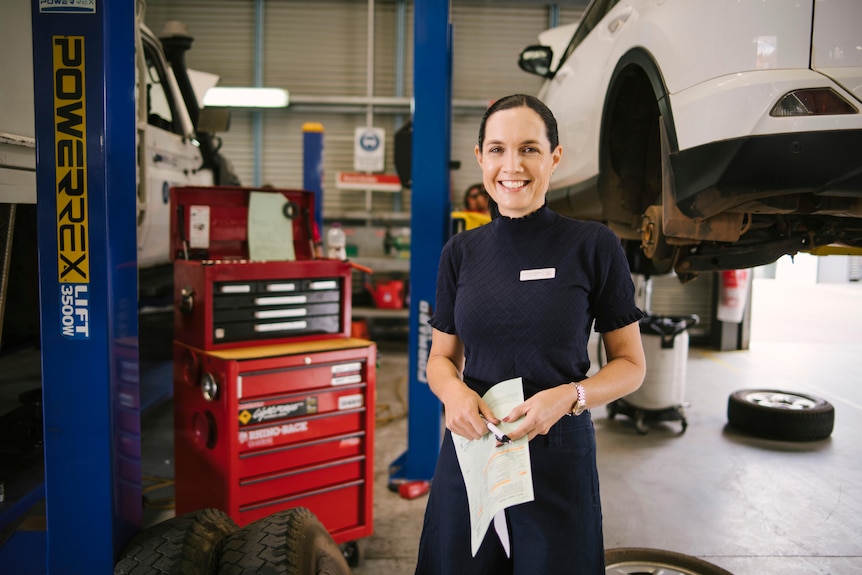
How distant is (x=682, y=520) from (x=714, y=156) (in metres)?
1.90

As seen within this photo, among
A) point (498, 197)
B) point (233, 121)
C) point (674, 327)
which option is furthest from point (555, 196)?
point (233, 121)

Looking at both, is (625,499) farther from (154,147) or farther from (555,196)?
(154,147)

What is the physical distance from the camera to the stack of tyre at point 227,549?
5.62 ft

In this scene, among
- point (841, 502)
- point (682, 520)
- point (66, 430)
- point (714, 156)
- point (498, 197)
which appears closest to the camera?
point (498, 197)

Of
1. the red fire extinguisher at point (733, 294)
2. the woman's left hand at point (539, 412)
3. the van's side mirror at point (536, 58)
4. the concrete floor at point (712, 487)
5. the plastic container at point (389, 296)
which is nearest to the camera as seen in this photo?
the woman's left hand at point (539, 412)

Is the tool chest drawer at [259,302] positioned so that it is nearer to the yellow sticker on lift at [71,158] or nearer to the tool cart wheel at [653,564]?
the yellow sticker on lift at [71,158]

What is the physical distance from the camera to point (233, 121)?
852cm

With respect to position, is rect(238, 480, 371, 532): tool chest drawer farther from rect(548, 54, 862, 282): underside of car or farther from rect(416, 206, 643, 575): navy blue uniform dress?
rect(548, 54, 862, 282): underside of car

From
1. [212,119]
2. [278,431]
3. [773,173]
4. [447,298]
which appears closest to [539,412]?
[447,298]

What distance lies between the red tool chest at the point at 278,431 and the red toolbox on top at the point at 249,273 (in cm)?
10

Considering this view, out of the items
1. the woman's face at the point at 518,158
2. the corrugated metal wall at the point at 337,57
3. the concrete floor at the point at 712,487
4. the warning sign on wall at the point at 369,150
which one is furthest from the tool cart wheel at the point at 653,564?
the corrugated metal wall at the point at 337,57

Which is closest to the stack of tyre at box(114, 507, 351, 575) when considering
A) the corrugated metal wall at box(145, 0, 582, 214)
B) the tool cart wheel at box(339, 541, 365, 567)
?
the tool cart wheel at box(339, 541, 365, 567)

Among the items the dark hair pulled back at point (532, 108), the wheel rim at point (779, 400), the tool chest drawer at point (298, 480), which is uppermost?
the dark hair pulled back at point (532, 108)

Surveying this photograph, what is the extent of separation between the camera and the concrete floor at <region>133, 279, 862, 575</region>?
Answer: 268 cm
